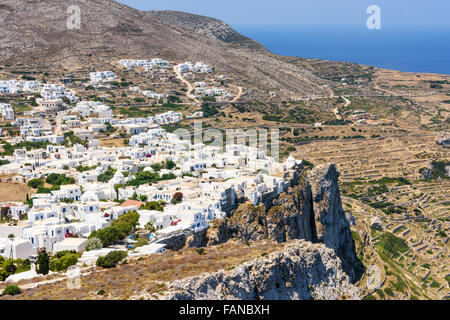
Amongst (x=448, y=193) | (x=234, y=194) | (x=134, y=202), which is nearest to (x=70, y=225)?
(x=134, y=202)

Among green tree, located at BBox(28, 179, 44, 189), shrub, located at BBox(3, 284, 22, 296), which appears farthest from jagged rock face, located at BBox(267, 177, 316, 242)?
green tree, located at BBox(28, 179, 44, 189)

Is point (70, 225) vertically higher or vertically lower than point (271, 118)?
lower

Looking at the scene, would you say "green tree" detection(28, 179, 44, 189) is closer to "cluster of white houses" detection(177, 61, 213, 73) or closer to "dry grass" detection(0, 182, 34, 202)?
"dry grass" detection(0, 182, 34, 202)

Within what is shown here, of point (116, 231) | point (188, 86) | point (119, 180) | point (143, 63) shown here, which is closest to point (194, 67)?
point (143, 63)

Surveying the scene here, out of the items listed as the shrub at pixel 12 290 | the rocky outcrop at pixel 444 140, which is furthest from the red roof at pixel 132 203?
the rocky outcrop at pixel 444 140
